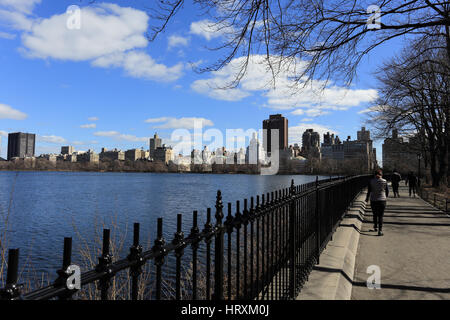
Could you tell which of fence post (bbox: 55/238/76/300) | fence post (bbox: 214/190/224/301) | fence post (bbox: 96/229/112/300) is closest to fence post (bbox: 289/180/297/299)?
fence post (bbox: 214/190/224/301)

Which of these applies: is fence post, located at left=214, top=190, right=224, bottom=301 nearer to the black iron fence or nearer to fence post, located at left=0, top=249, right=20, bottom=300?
the black iron fence

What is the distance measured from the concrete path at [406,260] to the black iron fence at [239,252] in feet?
3.08

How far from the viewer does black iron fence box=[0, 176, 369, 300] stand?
133cm

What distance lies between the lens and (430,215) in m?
14.2

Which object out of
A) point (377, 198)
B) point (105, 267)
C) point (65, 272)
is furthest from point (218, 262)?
point (377, 198)

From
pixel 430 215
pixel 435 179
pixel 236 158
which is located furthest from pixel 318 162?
pixel 430 215

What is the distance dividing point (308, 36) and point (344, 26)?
3.09 feet

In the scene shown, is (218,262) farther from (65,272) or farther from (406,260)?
(406,260)

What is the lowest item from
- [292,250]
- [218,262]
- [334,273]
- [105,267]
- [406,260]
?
[406,260]

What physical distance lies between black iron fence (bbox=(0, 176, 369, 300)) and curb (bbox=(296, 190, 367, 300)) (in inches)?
6.2

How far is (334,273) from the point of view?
17.5 feet

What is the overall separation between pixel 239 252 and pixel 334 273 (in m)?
2.82
